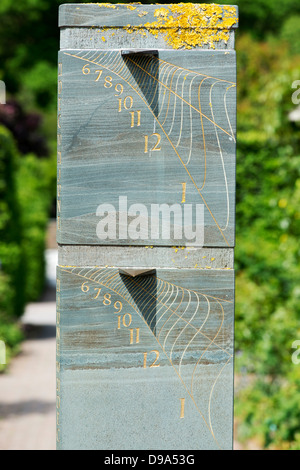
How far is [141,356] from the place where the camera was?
5.97 feet

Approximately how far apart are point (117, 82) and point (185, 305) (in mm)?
680

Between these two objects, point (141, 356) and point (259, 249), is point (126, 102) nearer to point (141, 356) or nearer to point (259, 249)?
point (141, 356)

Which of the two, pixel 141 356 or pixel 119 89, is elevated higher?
pixel 119 89

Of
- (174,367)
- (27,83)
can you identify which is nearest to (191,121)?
(174,367)

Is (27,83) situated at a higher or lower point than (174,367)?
higher

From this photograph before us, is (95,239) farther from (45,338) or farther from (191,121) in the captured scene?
(45,338)

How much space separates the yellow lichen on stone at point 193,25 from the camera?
1.82 meters

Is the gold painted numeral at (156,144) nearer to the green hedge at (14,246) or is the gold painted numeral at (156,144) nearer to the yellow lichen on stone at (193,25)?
the yellow lichen on stone at (193,25)

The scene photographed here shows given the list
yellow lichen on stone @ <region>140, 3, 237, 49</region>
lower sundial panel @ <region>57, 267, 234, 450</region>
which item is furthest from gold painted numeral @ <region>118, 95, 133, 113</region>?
lower sundial panel @ <region>57, 267, 234, 450</region>

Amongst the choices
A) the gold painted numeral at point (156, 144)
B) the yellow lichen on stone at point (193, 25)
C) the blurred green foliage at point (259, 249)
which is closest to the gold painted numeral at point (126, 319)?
the gold painted numeral at point (156, 144)

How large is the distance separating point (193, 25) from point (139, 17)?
16 centimetres

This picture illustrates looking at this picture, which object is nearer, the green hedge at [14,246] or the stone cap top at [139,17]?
the stone cap top at [139,17]

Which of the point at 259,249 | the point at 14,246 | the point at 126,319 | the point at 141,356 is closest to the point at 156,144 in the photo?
the point at 126,319
